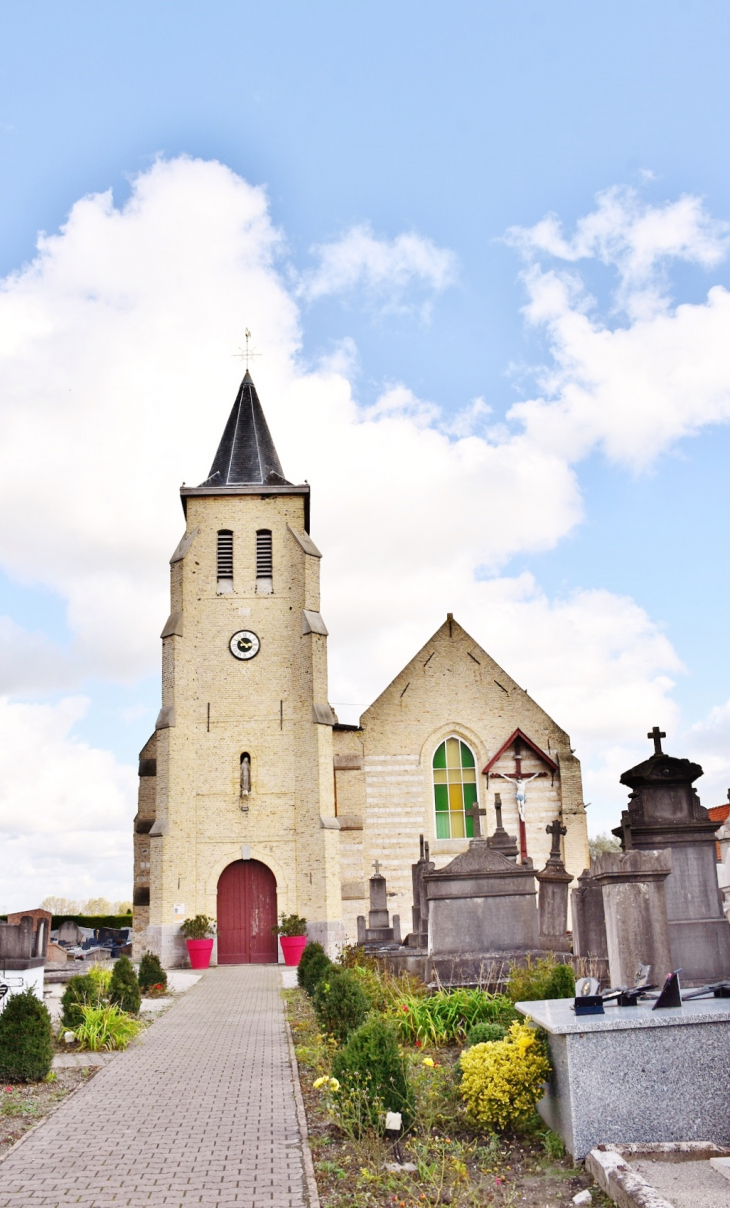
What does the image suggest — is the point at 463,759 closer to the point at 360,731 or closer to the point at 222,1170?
the point at 360,731

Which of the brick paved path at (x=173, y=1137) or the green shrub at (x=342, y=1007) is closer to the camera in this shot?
the brick paved path at (x=173, y=1137)

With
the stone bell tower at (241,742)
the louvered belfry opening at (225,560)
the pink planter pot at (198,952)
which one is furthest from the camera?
the louvered belfry opening at (225,560)

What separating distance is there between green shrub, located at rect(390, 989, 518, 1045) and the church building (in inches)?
572

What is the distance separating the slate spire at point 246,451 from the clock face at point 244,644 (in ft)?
14.8

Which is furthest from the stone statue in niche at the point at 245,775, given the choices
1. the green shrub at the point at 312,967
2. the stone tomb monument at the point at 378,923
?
the green shrub at the point at 312,967

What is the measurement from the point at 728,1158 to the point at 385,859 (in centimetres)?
2097

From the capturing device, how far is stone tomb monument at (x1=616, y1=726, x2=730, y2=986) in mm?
9656

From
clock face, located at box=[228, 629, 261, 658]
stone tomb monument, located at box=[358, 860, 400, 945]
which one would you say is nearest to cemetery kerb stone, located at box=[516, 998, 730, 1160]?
stone tomb monument, located at box=[358, 860, 400, 945]

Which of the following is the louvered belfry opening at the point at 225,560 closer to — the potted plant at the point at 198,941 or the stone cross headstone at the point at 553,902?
the potted plant at the point at 198,941

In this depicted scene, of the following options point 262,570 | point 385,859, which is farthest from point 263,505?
point 385,859

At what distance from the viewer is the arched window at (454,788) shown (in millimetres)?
26281

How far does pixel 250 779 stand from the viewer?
1000 inches

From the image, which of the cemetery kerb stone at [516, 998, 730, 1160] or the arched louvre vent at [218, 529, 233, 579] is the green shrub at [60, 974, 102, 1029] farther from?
the arched louvre vent at [218, 529, 233, 579]

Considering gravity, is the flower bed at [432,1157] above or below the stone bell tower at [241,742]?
below
